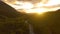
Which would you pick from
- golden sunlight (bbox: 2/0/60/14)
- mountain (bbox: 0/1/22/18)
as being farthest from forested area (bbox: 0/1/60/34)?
golden sunlight (bbox: 2/0/60/14)

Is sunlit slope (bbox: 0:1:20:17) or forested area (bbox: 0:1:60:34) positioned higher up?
sunlit slope (bbox: 0:1:20:17)

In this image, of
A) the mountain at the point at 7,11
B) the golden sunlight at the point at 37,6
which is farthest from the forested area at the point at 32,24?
the golden sunlight at the point at 37,6

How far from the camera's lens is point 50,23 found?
4.63 feet

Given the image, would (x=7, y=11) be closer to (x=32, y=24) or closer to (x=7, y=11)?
(x=7, y=11)

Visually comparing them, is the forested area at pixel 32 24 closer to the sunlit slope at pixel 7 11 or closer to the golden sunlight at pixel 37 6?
the sunlit slope at pixel 7 11

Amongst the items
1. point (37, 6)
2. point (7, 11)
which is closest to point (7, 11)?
point (7, 11)

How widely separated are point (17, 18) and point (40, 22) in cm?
25

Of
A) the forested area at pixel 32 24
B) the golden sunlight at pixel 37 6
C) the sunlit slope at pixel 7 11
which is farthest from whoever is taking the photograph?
the forested area at pixel 32 24

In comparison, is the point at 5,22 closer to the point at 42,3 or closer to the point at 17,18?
the point at 17,18

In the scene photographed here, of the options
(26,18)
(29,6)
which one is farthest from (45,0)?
(26,18)

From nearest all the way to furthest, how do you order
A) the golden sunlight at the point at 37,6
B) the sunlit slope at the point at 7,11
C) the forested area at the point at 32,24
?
the golden sunlight at the point at 37,6 → the sunlit slope at the point at 7,11 → the forested area at the point at 32,24

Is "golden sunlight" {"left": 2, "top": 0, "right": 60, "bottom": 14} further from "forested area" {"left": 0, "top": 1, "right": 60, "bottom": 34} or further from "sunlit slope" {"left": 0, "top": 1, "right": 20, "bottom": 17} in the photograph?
"forested area" {"left": 0, "top": 1, "right": 60, "bottom": 34}

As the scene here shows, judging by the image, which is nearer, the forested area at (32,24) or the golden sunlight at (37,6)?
the golden sunlight at (37,6)

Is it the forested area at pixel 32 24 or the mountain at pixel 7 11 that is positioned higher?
the mountain at pixel 7 11
